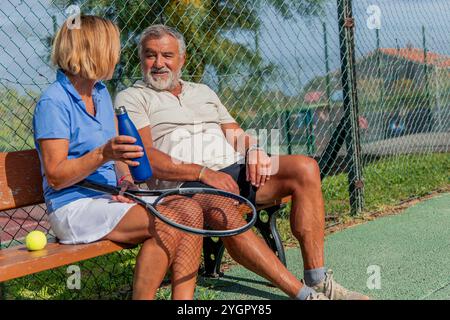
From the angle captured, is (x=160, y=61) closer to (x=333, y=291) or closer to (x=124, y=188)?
(x=124, y=188)

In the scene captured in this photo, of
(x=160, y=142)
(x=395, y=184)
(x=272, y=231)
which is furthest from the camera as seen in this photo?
(x=395, y=184)

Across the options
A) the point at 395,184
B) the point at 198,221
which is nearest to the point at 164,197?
the point at 198,221

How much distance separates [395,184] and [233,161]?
13.4 ft

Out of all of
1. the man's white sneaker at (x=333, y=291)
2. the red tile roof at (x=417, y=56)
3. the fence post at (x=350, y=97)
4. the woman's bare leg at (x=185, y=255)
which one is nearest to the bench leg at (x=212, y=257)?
the man's white sneaker at (x=333, y=291)

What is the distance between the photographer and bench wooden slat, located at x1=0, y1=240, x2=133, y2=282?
99.4 inches

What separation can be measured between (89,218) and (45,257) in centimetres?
28

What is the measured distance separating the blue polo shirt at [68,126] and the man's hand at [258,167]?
2.44 ft

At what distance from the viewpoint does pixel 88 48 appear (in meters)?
2.86

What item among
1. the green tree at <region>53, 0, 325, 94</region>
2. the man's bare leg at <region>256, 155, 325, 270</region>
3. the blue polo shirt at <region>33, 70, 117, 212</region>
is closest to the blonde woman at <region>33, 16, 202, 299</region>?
the blue polo shirt at <region>33, 70, 117, 212</region>

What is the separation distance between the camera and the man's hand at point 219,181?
10.8ft

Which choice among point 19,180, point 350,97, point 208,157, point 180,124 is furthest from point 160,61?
point 350,97

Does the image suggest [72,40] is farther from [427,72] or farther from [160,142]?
[427,72]

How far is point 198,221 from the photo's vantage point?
280 cm
